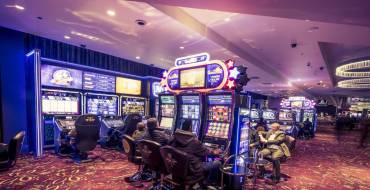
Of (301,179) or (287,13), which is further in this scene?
(301,179)

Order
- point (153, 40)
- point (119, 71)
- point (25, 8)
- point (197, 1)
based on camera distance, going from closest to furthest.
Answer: point (197, 1) < point (25, 8) < point (153, 40) < point (119, 71)

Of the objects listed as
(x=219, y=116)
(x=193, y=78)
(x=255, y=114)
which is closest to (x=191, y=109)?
(x=193, y=78)

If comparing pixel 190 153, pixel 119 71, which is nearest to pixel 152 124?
pixel 190 153

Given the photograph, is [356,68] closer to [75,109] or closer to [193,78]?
[193,78]

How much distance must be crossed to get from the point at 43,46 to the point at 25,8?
2.80 meters

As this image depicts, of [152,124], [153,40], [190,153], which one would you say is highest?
[153,40]

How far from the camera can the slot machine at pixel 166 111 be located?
4.76 metres

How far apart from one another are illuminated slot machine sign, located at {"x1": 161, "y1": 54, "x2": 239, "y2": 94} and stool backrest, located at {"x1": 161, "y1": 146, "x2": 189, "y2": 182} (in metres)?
1.51

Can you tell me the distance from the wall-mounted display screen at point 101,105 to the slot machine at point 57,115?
1.82ft

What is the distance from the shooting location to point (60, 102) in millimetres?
6477

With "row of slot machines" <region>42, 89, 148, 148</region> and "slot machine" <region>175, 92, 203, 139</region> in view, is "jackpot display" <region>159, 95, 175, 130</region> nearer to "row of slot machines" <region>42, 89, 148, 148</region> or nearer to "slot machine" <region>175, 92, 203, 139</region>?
"slot machine" <region>175, 92, 203, 139</region>

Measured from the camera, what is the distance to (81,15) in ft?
13.8

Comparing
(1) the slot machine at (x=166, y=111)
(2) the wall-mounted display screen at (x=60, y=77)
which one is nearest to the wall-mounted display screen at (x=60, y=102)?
(2) the wall-mounted display screen at (x=60, y=77)

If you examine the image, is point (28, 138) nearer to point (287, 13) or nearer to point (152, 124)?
point (152, 124)
